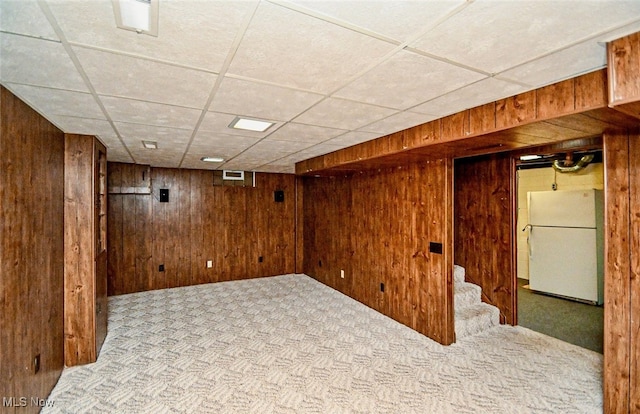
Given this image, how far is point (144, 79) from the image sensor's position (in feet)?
5.89

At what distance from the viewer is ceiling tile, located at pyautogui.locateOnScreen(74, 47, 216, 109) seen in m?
1.56

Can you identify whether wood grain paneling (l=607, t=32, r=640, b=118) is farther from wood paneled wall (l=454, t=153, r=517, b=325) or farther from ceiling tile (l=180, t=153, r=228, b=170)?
ceiling tile (l=180, t=153, r=228, b=170)

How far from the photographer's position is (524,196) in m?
6.76

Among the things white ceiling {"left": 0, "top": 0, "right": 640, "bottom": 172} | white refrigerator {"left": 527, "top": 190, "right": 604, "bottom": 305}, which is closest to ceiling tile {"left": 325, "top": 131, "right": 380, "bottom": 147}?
white ceiling {"left": 0, "top": 0, "right": 640, "bottom": 172}

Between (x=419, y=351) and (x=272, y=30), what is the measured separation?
11.1 ft

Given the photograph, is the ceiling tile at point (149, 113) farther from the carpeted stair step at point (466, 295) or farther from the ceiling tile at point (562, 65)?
the carpeted stair step at point (466, 295)

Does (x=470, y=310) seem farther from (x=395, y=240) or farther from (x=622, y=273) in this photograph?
(x=622, y=273)

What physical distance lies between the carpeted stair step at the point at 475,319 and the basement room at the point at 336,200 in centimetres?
3

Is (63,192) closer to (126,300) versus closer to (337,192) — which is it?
(126,300)

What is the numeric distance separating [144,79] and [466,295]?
4.26 metres

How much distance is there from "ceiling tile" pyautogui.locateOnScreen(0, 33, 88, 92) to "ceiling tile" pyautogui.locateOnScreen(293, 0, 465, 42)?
1227mm

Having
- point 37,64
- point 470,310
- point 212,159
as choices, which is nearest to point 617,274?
point 470,310

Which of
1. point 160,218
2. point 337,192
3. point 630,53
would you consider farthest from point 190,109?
point 160,218

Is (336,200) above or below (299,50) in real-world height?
below
